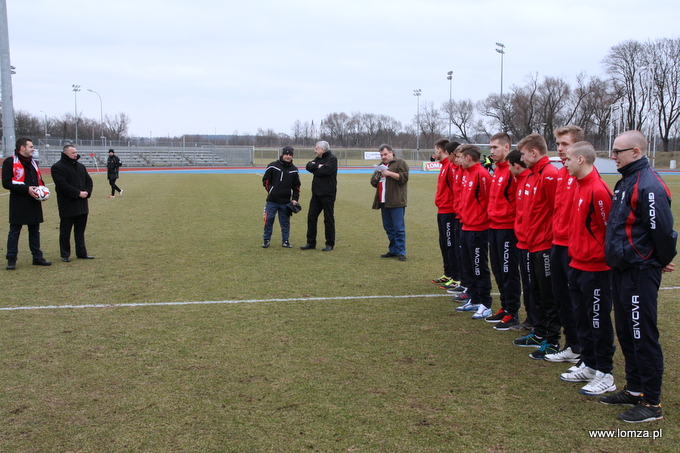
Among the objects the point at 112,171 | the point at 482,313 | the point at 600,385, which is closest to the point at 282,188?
the point at 482,313

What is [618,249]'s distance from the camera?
12.0ft

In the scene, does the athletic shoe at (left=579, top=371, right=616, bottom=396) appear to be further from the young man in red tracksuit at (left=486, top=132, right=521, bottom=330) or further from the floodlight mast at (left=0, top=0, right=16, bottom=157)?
the floodlight mast at (left=0, top=0, right=16, bottom=157)

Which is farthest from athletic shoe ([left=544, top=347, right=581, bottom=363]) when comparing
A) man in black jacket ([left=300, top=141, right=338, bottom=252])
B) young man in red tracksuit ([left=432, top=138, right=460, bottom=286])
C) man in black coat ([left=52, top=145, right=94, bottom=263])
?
man in black coat ([left=52, top=145, right=94, bottom=263])

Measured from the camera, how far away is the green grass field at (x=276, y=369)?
344 cm

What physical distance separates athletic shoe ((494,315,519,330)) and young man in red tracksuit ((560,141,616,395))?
1.44 m

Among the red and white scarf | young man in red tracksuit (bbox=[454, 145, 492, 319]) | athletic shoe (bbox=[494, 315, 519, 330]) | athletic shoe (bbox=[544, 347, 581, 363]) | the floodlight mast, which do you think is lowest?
athletic shoe (bbox=[544, 347, 581, 363])

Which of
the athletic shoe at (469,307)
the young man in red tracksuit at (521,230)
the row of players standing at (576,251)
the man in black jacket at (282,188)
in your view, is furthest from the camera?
the man in black jacket at (282,188)

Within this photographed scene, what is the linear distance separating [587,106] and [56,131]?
255 ft

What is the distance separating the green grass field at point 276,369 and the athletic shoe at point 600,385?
87 mm

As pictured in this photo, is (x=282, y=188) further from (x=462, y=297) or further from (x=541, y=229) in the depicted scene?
(x=541, y=229)

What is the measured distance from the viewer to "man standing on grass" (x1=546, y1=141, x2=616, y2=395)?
411 centimetres

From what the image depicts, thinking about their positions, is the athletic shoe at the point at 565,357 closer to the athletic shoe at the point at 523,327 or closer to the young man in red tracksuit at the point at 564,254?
the young man in red tracksuit at the point at 564,254

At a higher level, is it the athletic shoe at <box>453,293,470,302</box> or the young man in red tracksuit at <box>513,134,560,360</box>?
the young man in red tracksuit at <box>513,134,560,360</box>

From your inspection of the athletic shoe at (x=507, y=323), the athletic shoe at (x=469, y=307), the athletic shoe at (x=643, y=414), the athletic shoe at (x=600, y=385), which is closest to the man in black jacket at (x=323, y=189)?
the athletic shoe at (x=469, y=307)
